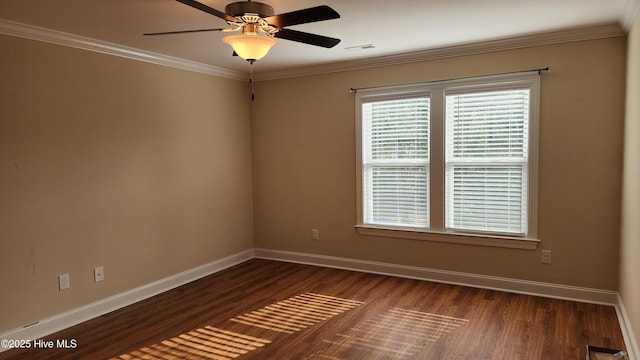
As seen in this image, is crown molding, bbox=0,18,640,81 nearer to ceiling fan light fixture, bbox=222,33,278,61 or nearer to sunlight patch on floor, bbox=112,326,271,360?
ceiling fan light fixture, bbox=222,33,278,61

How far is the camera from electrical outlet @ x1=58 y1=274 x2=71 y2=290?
3.43m

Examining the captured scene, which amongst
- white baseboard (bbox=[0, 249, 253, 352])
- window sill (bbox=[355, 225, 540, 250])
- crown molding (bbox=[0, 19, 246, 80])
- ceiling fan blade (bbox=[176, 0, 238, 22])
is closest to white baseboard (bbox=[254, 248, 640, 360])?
window sill (bbox=[355, 225, 540, 250])

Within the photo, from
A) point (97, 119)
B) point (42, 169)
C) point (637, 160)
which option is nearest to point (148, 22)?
point (97, 119)

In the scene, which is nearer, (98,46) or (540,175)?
(98,46)

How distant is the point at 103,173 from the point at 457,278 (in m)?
3.53

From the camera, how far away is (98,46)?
3654mm

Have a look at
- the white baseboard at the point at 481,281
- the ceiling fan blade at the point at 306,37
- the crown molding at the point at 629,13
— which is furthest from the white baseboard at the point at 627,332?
the ceiling fan blade at the point at 306,37

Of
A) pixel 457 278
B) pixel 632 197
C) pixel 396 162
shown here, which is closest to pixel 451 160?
pixel 396 162

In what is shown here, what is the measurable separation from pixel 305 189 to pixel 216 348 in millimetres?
2474

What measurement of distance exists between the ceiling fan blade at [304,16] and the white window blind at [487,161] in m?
2.37

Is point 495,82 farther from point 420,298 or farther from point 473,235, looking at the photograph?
point 420,298

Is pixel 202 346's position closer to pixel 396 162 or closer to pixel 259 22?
pixel 259 22

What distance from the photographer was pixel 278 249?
215 inches

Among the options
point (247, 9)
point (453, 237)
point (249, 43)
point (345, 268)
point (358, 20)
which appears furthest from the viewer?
point (345, 268)
